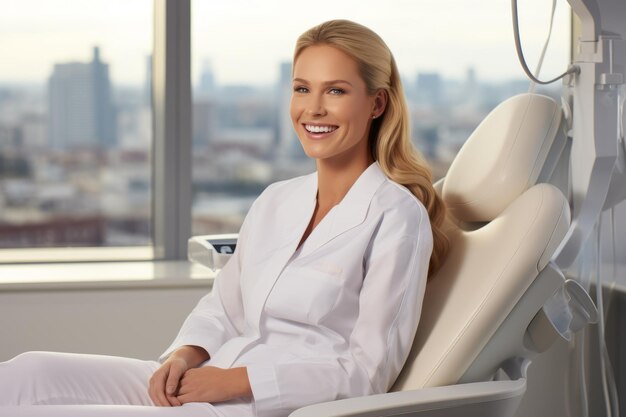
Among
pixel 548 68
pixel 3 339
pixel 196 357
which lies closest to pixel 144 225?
pixel 3 339

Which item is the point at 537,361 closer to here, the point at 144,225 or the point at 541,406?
the point at 541,406

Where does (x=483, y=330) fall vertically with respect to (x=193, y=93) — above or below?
below

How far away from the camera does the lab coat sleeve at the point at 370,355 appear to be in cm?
162

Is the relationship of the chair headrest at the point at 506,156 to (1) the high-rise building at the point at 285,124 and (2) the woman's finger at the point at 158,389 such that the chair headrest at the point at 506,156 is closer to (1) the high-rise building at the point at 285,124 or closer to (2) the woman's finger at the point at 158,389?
(2) the woman's finger at the point at 158,389

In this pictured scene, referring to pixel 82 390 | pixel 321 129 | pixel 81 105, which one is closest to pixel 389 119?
pixel 321 129

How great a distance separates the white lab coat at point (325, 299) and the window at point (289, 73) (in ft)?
3.48

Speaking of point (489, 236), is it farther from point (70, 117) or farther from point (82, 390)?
point (70, 117)

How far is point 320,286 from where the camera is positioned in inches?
67.7

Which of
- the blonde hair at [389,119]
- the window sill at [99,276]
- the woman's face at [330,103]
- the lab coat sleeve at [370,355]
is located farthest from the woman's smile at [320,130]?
the window sill at [99,276]

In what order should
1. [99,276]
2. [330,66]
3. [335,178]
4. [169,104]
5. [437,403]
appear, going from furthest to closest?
[169,104], [99,276], [335,178], [330,66], [437,403]

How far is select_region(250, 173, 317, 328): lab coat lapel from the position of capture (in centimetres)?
181

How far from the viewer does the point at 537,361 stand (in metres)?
2.73

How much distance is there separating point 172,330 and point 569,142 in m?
1.27

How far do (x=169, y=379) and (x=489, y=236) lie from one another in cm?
65
